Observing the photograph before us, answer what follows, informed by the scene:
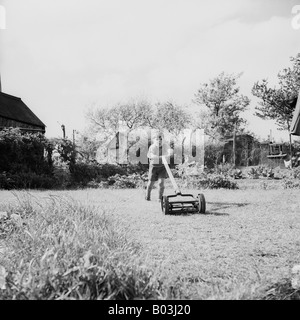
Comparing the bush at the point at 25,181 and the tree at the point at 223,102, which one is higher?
the tree at the point at 223,102

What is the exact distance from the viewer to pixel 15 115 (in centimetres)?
2441

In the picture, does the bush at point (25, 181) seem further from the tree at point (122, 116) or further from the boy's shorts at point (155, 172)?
the tree at point (122, 116)

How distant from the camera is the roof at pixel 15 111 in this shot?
23.3m

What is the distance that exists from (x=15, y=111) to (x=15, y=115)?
0.71 meters

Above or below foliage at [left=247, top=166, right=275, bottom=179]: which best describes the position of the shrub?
below

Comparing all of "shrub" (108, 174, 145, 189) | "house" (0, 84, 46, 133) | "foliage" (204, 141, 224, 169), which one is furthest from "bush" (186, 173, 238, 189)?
"house" (0, 84, 46, 133)

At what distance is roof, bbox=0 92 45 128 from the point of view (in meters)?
23.3

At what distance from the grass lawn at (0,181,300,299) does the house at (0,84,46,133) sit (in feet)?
57.4

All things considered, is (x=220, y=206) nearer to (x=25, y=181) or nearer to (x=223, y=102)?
(x=25, y=181)

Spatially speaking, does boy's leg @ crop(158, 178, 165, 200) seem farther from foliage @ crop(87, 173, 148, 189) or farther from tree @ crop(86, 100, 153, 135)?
tree @ crop(86, 100, 153, 135)

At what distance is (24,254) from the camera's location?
300 centimetres

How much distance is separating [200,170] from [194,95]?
20.0 metres

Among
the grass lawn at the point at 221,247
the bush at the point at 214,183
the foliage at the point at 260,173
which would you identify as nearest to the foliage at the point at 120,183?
the bush at the point at 214,183

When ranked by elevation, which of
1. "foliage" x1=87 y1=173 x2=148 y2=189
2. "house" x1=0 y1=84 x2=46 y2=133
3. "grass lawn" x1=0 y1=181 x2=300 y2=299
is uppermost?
"house" x1=0 y1=84 x2=46 y2=133
